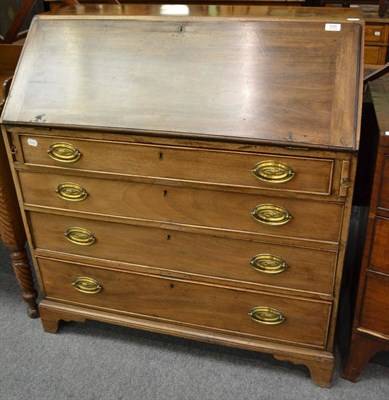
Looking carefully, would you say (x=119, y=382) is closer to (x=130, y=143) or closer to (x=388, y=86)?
(x=130, y=143)

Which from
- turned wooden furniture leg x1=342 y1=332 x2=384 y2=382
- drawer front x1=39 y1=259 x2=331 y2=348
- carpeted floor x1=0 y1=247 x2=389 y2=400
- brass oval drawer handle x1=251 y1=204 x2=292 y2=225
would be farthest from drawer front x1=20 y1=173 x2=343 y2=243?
carpeted floor x1=0 y1=247 x2=389 y2=400

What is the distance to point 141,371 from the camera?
5.82 ft

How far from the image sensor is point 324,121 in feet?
4.33

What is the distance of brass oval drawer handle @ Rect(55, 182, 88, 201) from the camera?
1.61 meters

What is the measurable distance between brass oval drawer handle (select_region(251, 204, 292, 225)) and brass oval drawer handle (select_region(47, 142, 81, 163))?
583 millimetres

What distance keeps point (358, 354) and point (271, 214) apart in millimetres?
598

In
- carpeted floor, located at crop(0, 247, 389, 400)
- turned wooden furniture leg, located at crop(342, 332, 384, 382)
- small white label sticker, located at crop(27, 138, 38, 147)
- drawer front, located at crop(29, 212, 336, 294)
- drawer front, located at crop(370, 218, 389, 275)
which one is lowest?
carpeted floor, located at crop(0, 247, 389, 400)

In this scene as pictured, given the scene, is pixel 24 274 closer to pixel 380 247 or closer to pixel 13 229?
pixel 13 229

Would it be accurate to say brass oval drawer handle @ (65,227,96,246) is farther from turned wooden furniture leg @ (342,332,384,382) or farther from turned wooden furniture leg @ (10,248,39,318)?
turned wooden furniture leg @ (342,332,384,382)

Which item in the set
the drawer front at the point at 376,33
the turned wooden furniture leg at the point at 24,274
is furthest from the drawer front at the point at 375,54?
the turned wooden furniture leg at the point at 24,274

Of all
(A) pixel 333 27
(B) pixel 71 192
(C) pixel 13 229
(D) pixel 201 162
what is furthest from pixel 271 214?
(C) pixel 13 229

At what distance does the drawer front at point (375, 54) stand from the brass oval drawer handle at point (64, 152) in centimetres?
288

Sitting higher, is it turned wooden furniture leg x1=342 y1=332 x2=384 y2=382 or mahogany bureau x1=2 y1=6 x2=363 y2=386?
mahogany bureau x1=2 y1=6 x2=363 y2=386

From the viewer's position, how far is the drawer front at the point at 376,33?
11.7 feet
